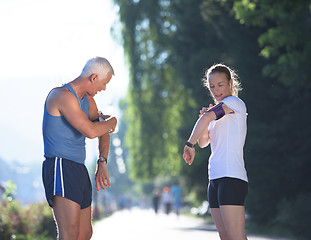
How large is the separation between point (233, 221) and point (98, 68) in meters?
1.53

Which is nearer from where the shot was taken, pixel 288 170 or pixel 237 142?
pixel 237 142

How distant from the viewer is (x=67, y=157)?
15.6 ft

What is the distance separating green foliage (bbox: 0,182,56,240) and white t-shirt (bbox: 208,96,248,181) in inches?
268

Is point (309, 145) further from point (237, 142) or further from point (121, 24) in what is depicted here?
point (121, 24)

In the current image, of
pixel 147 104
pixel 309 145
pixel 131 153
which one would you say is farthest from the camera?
pixel 131 153

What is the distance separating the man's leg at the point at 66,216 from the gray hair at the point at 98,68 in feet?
3.14

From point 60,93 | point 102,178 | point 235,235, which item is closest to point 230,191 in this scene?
point 235,235

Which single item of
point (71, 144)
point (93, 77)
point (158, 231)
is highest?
point (93, 77)

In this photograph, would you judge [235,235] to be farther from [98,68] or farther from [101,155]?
[98,68]

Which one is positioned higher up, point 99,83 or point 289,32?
point 289,32

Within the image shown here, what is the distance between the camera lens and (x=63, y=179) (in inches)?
185

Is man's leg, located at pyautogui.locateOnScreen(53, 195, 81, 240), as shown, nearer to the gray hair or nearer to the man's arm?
the man's arm

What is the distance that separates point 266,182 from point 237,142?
430 inches

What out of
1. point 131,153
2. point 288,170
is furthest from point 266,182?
point 131,153
